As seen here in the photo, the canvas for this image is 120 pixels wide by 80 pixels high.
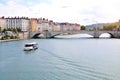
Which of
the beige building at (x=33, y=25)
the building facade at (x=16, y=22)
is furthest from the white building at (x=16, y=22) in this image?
the beige building at (x=33, y=25)

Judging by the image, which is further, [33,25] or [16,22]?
[33,25]

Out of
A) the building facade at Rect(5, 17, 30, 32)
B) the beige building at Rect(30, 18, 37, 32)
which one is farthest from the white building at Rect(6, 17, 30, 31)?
the beige building at Rect(30, 18, 37, 32)

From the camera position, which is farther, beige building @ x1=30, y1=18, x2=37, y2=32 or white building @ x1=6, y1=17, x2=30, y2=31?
beige building @ x1=30, y1=18, x2=37, y2=32

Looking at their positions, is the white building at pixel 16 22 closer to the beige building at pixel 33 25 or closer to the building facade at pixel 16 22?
the building facade at pixel 16 22

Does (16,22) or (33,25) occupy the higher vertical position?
(16,22)

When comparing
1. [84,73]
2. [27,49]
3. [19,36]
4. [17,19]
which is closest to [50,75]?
[84,73]

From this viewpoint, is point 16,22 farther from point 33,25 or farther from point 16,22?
point 33,25

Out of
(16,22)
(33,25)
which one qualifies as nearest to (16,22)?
(16,22)

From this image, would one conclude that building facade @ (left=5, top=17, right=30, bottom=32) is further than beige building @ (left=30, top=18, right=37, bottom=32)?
No

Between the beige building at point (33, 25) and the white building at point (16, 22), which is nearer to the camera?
the white building at point (16, 22)

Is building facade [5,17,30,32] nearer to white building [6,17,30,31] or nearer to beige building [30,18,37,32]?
white building [6,17,30,31]

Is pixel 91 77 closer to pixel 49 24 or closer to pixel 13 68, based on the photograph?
pixel 13 68

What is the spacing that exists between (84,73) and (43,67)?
2.42 metres

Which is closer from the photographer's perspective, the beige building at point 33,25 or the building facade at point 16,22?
the building facade at point 16,22
